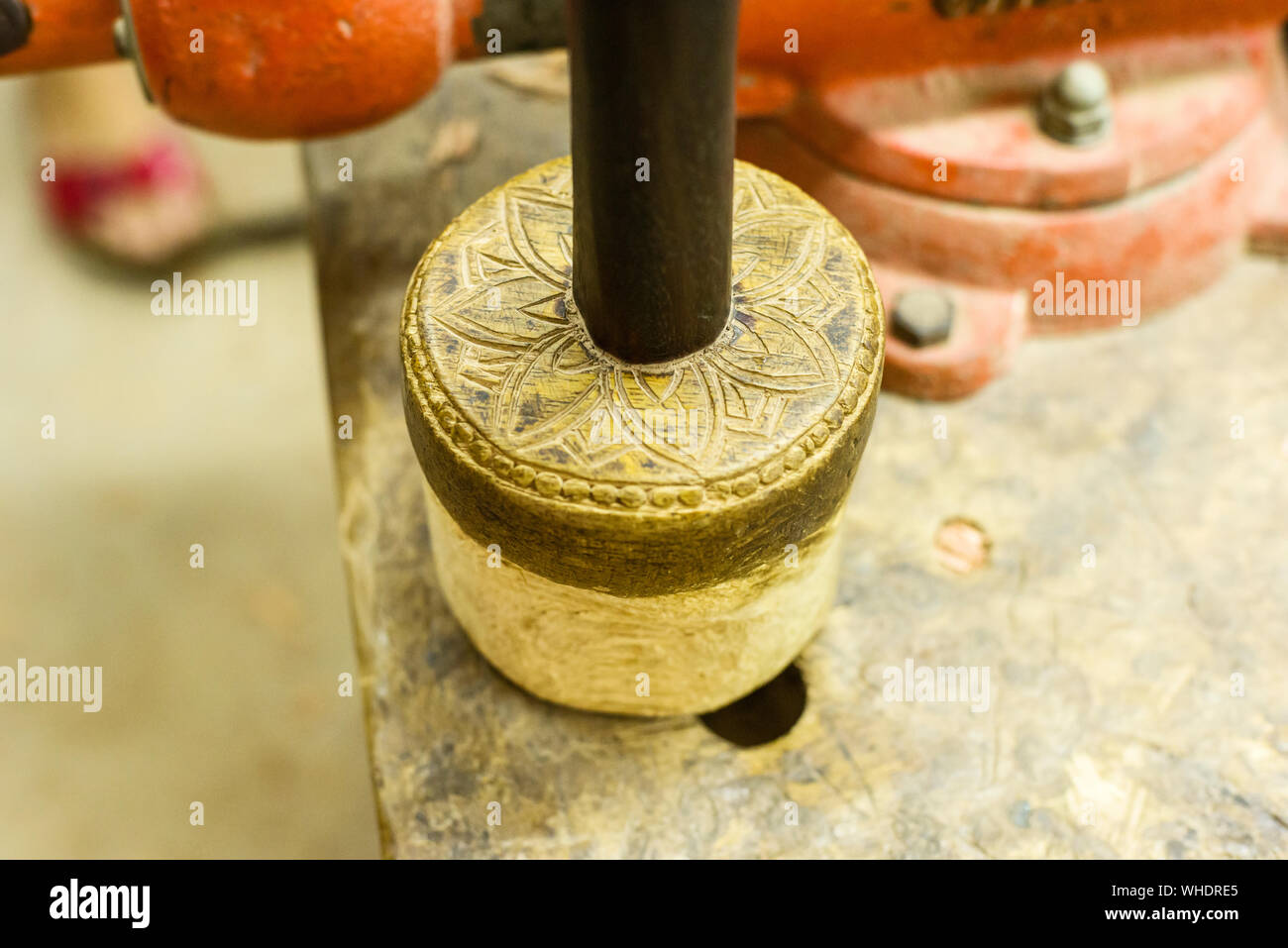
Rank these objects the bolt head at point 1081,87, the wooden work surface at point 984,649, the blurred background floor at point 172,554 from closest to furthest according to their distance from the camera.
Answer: the wooden work surface at point 984,649 < the bolt head at point 1081,87 < the blurred background floor at point 172,554

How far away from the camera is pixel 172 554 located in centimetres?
215

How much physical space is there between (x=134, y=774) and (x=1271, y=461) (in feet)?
5.49

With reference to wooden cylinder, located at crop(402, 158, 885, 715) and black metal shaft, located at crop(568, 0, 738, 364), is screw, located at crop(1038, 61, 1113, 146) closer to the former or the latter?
wooden cylinder, located at crop(402, 158, 885, 715)

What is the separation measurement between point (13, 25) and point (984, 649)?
3.69 feet

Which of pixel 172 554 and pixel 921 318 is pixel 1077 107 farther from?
pixel 172 554

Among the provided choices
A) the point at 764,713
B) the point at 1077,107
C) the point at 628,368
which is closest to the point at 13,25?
the point at 628,368

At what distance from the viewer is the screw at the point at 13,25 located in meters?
1.15

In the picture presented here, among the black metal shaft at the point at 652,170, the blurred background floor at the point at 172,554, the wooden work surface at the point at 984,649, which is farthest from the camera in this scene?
the blurred background floor at the point at 172,554

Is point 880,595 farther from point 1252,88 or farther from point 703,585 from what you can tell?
point 1252,88

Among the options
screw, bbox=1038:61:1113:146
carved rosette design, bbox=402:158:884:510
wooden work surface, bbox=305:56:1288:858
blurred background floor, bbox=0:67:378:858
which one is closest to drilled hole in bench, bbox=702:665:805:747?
wooden work surface, bbox=305:56:1288:858

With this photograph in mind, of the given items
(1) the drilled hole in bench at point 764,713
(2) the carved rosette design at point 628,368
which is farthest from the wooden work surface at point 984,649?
(2) the carved rosette design at point 628,368

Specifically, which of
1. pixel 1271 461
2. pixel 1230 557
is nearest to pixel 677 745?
pixel 1230 557

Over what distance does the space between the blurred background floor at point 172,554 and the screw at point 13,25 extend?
112 cm

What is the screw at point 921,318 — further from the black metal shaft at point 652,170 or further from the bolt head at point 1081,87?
the black metal shaft at point 652,170
